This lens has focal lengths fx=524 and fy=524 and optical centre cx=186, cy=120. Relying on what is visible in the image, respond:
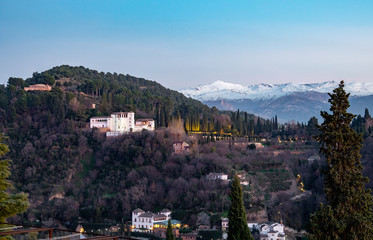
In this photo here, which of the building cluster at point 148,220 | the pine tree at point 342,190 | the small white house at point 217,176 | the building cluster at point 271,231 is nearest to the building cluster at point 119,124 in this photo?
the small white house at point 217,176

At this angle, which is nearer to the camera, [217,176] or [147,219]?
[147,219]

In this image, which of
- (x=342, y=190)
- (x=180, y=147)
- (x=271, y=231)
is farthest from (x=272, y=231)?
(x=342, y=190)

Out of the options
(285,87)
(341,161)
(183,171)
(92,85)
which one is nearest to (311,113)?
(285,87)

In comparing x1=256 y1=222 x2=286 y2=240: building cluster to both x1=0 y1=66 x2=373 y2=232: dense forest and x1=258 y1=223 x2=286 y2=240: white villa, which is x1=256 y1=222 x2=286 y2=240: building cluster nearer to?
x1=258 y1=223 x2=286 y2=240: white villa

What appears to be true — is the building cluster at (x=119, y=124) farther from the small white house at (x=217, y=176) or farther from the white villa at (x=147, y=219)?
the white villa at (x=147, y=219)

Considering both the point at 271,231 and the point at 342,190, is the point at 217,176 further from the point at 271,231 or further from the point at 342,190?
the point at 342,190

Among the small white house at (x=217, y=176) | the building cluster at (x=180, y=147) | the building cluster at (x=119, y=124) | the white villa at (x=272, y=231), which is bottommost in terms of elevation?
the white villa at (x=272, y=231)
